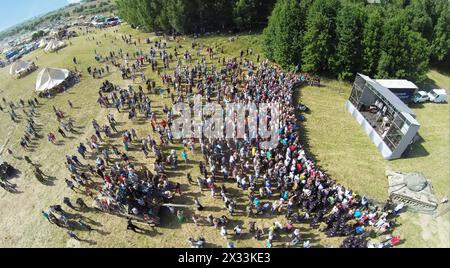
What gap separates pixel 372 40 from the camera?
103 ft

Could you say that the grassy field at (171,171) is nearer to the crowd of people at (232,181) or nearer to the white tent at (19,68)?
the crowd of people at (232,181)

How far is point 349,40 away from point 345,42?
446 millimetres

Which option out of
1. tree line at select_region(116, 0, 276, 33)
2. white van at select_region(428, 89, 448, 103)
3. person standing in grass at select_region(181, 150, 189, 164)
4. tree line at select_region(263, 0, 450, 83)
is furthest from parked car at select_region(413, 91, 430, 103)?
tree line at select_region(116, 0, 276, 33)

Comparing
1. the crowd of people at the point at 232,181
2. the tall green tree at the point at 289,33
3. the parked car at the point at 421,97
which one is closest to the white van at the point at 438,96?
the parked car at the point at 421,97

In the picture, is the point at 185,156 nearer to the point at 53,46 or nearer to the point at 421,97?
the point at 421,97

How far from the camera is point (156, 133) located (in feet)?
80.8

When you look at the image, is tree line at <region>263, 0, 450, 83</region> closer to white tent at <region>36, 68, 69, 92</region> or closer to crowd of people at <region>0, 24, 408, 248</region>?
crowd of people at <region>0, 24, 408, 248</region>

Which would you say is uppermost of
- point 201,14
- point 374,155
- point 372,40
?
point 201,14

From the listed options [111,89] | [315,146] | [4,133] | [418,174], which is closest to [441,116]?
[418,174]

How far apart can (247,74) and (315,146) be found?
13216mm

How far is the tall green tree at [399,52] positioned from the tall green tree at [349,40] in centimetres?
245

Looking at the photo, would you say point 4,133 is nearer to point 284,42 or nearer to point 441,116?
point 284,42

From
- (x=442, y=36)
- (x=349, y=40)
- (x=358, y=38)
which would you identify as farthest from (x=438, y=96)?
(x=442, y=36)
